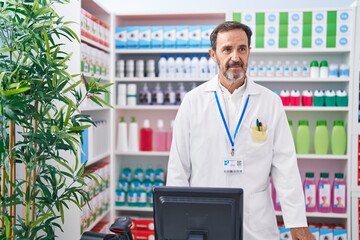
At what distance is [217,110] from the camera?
7.48ft

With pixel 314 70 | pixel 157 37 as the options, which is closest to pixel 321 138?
pixel 314 70

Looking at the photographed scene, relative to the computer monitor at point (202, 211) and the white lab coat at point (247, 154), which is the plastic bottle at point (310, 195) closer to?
the white lab coat at point (247, 154)

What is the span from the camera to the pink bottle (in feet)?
12.2

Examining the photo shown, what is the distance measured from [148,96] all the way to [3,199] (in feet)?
6.93

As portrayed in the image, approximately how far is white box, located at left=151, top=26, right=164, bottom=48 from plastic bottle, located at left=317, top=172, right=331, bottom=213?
1895mm

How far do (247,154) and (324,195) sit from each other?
185 cm

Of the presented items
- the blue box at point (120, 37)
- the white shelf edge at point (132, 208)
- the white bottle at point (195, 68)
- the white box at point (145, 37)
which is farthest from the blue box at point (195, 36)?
the white shelf edge at point (132, 208)

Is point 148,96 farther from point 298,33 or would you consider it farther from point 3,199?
point 3,199

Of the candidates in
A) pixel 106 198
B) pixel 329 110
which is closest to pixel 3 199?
pixel 106 198

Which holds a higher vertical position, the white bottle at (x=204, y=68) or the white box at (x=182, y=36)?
the white box at (x=182, y=36)

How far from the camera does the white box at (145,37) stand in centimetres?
398

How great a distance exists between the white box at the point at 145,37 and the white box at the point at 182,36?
0.88 feet

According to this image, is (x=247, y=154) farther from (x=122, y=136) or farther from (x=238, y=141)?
(x=122, y=136)

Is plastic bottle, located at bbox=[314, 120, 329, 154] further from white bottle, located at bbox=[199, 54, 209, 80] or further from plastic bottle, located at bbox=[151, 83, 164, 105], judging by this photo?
plastic bottle, located at bbox=[151, 83, 164, 105]
